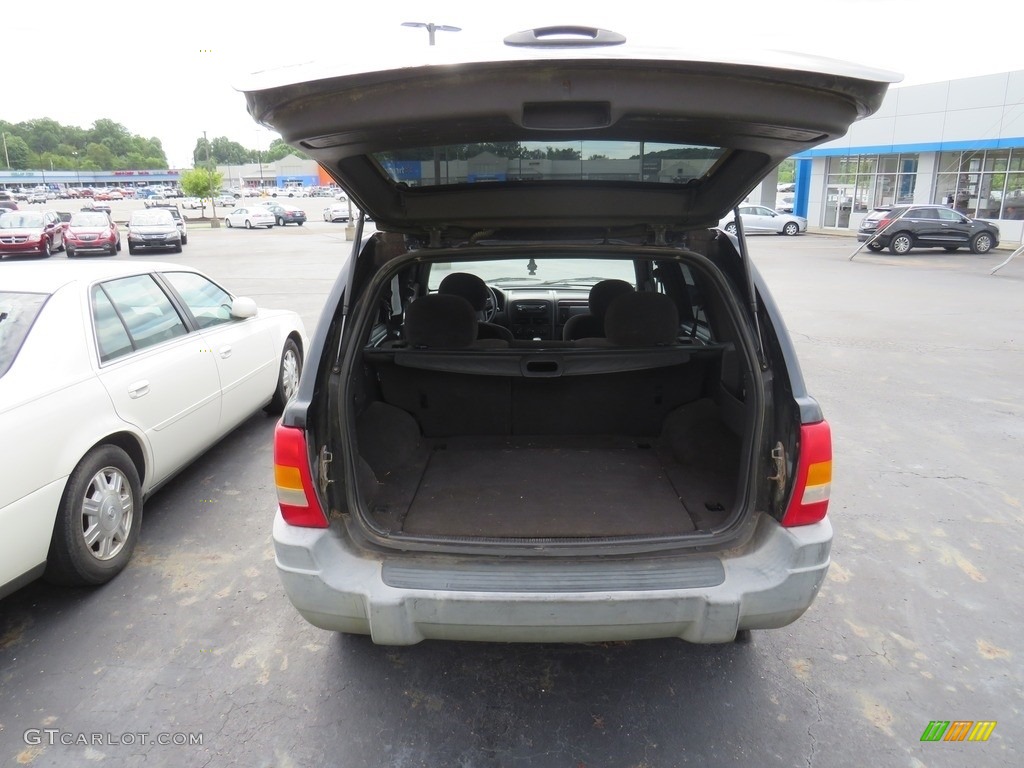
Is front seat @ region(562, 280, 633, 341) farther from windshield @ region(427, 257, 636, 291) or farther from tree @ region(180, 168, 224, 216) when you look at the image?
tree @ region(180, 168, 224, 216)

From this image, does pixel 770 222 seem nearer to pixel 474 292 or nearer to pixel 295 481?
pixel 474 292

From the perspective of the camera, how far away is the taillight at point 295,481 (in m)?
2.29

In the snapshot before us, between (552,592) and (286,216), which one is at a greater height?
(286,216)

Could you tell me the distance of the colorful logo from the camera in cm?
237

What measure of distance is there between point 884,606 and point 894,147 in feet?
92.0

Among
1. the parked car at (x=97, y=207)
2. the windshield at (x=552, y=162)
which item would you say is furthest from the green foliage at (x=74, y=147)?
the windshield at (x=552, y=162)

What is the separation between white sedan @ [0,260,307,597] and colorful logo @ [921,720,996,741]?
3585 mm

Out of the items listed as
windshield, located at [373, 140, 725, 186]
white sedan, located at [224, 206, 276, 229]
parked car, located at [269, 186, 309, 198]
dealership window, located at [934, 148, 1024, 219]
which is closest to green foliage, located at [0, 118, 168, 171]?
parked car, located at [269, 186, 309, 198]

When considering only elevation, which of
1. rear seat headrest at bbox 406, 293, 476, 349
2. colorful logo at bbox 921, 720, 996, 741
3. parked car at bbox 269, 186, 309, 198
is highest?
parked car at bbox 269, 186, 309, 198

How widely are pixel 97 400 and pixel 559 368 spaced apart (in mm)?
2277

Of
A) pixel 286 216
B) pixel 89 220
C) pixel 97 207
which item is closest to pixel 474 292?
pixel 89 220

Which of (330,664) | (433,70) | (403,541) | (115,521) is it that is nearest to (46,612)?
(115,521)

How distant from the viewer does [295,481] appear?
7.56 ft

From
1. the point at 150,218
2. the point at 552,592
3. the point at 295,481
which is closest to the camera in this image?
the point at 552,592
